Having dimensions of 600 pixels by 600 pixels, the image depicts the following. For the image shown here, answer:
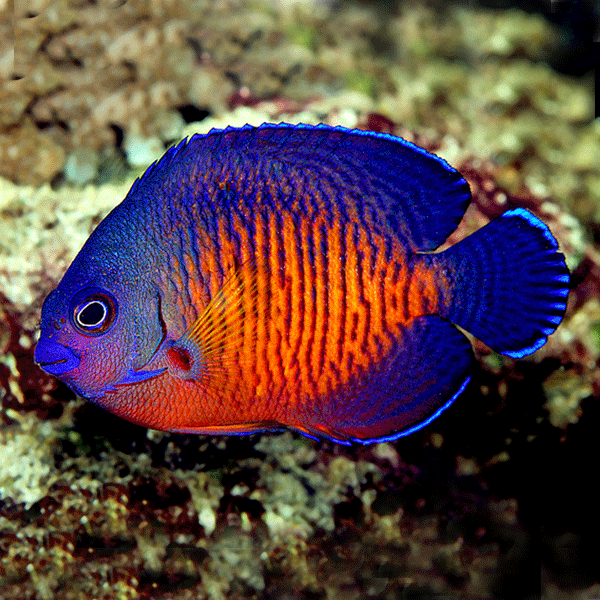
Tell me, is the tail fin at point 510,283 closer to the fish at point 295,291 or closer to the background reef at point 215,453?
the fish at point 295,291

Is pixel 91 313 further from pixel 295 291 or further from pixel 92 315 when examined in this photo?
pixel 295 291

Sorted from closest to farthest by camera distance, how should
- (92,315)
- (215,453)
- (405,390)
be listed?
(92,315) → (405,390) → (215,453)

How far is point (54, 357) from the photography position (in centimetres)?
119

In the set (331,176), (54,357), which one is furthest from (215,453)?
(331,176)

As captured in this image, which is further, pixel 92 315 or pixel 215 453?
pixel 215 453

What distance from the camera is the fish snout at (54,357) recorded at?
A: 1.19m

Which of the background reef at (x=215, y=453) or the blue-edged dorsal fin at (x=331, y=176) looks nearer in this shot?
the blue-edged dorsal fin at (x=331, y=176)

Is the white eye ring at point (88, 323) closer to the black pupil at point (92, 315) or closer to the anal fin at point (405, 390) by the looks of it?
the black pupil at point (92, 315)

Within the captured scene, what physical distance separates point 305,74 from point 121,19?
4.11 feet

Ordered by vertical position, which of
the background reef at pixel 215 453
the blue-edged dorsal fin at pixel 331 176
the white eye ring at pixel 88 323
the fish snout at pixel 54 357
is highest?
the blue-edged dorsal fin at pixel 331 176

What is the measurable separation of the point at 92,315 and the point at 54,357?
0.46 ft

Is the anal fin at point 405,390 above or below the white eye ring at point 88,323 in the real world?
below

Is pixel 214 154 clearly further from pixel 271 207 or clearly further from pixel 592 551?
pixel 592 551

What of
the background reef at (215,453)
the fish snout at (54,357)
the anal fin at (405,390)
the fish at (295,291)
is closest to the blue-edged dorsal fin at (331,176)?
the fish at (295,291)
